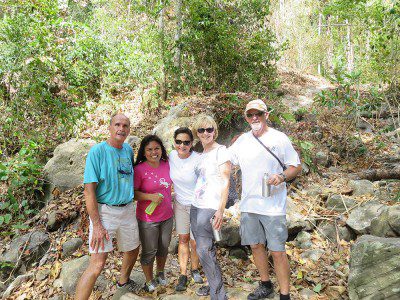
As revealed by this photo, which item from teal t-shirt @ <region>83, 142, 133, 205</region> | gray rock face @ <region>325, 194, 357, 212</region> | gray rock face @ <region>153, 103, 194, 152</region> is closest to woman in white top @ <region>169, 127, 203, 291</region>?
teal t-shirt @ <region>83, 142, 133, 205</region>

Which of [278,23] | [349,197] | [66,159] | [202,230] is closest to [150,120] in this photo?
[66,159]

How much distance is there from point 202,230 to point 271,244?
76 cm

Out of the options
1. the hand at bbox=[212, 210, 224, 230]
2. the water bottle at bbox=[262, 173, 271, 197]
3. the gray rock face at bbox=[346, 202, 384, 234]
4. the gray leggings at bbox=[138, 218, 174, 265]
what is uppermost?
the water bottle at bbox=[262, 173, 271, 197]

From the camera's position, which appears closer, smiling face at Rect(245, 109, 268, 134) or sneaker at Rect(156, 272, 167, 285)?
smiling face at Rect(245, 109, 268, 134)

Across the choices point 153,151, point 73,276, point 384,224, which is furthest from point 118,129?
point 384,224

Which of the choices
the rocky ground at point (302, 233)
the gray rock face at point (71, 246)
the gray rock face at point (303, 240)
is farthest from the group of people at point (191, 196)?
the gray rock face at point (71, 246)

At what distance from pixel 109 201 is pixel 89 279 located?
867 millimetres

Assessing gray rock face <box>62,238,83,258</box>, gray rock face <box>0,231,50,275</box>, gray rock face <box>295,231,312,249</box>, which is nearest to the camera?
gray rock face <box>295,231,312,249</box>

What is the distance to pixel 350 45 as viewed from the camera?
23.3 meters

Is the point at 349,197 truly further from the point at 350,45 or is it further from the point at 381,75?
the point at 350,45

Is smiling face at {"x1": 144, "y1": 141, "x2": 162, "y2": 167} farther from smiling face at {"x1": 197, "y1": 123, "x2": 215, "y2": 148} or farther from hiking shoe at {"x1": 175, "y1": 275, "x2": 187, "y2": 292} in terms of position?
hiking shoe at {"x1": 175, "y1": 275, "x2": 187, "y2": 292}

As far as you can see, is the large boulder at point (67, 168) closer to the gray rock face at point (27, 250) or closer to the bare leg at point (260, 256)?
the gray rock face at point (27, 250)

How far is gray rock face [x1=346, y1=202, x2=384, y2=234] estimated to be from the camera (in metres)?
4.92

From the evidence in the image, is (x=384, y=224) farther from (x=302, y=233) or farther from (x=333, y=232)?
(x=302, y=233)
